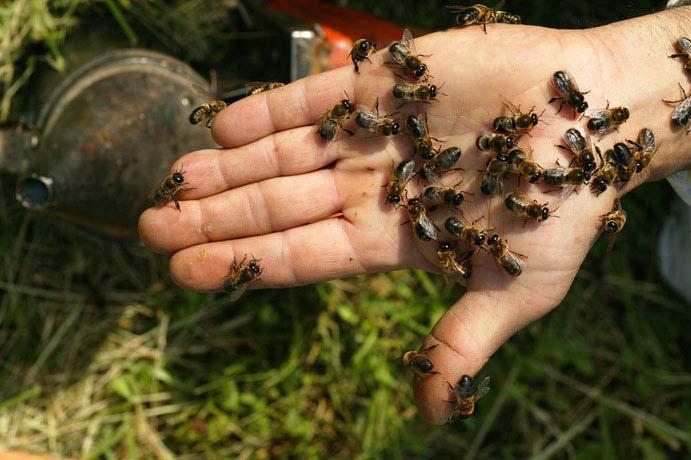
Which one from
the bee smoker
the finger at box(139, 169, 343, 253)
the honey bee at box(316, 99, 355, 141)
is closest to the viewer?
the honey bee at box(316, 99, 355, 141)

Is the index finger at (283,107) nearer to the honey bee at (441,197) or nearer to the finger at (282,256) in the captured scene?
the finger at (282,256)

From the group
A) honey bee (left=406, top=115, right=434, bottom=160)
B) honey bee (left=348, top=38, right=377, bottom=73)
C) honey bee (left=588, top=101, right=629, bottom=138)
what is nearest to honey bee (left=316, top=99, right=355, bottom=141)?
honey bee (left=348, top=38, right=377, bottom=73)

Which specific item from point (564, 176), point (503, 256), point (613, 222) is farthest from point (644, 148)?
point (503, 256)

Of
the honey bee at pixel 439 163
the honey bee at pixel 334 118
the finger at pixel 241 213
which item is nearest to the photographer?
the honey bee at pixel 439 163

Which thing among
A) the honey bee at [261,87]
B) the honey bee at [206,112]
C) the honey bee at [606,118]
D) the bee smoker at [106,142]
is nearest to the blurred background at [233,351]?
the bee smoker at [106,142]

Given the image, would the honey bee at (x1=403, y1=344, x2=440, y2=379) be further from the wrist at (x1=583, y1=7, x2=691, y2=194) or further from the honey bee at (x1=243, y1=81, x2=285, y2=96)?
the honey bee at (x1=243, y1=81, x2=285, y2=96)

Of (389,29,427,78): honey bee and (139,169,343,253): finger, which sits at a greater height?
(389,29,427,78): honey bee

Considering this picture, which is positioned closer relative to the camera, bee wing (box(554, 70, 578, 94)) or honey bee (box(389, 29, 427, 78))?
bee wing (box(554, 70, 578, 94))
